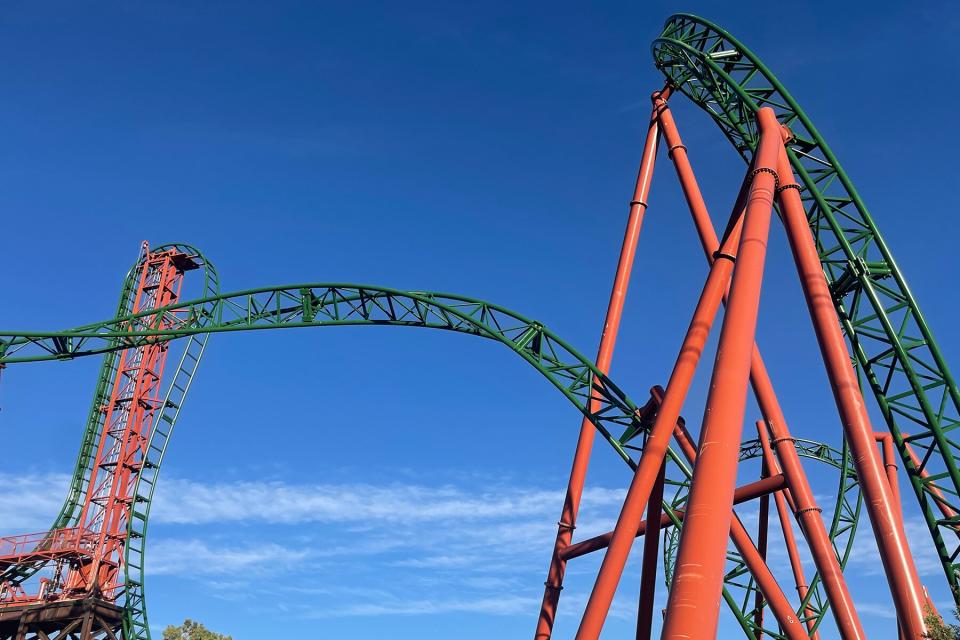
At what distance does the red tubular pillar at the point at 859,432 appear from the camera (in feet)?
35.0

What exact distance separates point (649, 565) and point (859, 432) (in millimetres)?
5046

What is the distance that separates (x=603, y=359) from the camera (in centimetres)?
1994

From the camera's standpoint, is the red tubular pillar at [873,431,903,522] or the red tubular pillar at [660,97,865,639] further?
the red tubular pillar at [873,431,903,522]

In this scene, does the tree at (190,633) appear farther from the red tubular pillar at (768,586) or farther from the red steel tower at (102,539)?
the red tubular pillar at (768,586)

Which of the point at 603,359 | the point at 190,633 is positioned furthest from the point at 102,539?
the point at 603,359

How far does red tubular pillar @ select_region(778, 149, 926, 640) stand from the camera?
10664 millimetres

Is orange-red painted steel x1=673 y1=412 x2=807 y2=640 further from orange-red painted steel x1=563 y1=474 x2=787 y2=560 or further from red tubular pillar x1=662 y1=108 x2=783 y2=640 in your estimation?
red tubular pillar x1=662 y1=108 x2=783 y2=640

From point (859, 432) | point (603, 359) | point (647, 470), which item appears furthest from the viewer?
point (603, 359)

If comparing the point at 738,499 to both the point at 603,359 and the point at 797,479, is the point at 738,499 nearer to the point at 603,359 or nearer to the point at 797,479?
the point at 797,479

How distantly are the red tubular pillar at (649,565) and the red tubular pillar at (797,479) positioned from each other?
2.22m

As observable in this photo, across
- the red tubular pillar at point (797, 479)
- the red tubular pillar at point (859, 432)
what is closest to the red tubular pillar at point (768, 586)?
the red tubular pillar at point (797, 479)

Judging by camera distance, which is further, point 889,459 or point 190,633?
point 190,633

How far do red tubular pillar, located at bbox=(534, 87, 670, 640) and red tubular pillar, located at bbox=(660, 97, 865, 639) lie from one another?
56.1 inches

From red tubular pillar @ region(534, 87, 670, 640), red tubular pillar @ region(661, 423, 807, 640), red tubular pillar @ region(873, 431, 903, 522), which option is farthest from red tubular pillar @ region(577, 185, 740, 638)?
red tubular pillar @ region(873, 431, 903, 522)
